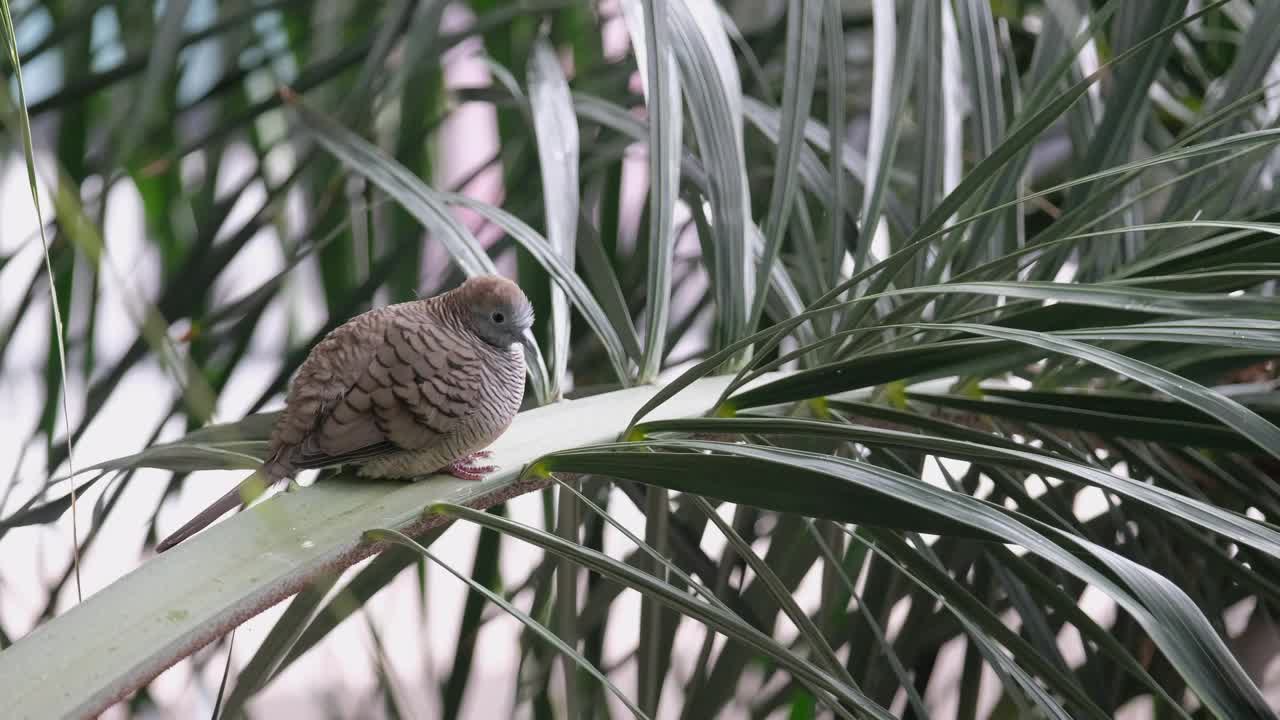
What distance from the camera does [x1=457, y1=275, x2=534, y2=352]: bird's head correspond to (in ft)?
1.69

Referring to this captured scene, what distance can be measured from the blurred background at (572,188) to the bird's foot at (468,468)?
81 mm

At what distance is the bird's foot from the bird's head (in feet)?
0.24

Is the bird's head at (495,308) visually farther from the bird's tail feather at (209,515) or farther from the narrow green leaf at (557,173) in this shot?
the bird's tail feather at (209,515)

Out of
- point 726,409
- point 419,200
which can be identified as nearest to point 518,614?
point 726,409

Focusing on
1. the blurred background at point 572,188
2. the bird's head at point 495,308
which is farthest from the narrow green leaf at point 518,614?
the bird's head at point 495,308

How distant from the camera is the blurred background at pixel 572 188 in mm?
542

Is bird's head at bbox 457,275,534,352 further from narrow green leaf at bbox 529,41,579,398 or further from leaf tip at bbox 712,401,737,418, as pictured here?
leaf tip at bbox 712,401,737,418

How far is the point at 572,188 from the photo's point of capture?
58 cm

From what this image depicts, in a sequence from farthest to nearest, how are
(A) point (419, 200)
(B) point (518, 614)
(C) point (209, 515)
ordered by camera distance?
(A) point (419, 200), (C) point (209, 515), (B) point (518, 614)

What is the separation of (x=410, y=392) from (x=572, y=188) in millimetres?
156

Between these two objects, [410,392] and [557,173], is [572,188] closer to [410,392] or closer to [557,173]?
[557,173]

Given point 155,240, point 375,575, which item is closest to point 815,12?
point 375,575

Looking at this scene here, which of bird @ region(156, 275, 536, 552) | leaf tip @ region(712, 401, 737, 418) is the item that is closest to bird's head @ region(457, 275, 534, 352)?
bird @ region(156, 275, 536, 552)

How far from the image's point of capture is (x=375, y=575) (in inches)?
24.0
